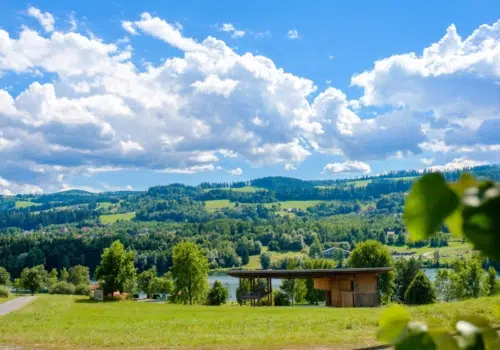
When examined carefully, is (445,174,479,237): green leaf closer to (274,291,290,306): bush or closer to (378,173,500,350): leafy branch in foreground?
(378,173,500,350): leafy branch in foreground

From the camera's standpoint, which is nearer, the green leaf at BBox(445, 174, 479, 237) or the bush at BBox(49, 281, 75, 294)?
the green leaf at BBox(445, 174, 479, 237)

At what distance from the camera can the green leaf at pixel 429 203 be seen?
1.56 ft

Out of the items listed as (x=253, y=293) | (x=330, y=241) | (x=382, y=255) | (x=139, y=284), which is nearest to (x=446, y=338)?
(x=253, y=293)

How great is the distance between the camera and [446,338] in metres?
0.53

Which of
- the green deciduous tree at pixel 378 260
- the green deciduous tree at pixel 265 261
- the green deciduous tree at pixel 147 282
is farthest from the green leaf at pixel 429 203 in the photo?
the green deciduous tree at pixel 265 261

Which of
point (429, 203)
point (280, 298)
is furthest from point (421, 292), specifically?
point (429, 203)

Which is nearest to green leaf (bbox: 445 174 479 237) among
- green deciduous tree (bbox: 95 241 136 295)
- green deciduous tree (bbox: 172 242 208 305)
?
green deciduous tree (bbox: 95 241 136 295)

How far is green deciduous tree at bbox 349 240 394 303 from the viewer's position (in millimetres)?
52938

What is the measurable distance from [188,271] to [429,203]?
47868 mm

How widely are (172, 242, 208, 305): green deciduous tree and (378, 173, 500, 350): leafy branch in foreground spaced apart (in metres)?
46.9

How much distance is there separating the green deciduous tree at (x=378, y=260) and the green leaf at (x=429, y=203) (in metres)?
54.5

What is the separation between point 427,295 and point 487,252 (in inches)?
1872

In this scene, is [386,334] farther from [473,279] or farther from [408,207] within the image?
[473,279]

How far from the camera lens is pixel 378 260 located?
53.0m
